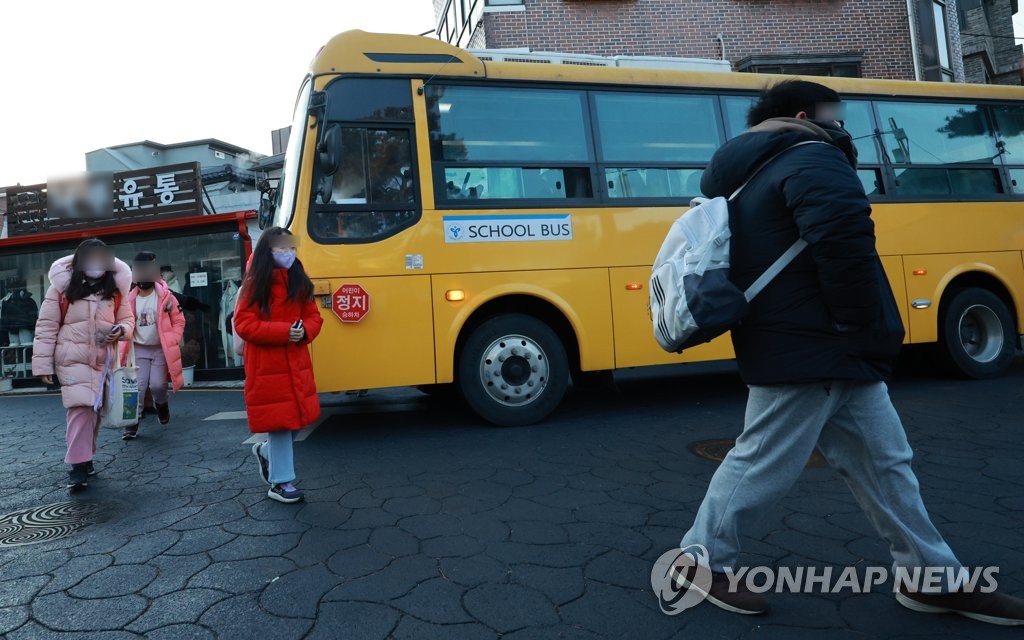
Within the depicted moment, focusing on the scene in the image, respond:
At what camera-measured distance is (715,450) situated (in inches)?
186

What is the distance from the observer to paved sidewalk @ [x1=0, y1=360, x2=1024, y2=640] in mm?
2420

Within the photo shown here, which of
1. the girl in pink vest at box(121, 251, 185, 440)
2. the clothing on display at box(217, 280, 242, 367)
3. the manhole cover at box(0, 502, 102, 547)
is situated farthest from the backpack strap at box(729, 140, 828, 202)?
the clothing on display at box(217, 280, 242, 367)

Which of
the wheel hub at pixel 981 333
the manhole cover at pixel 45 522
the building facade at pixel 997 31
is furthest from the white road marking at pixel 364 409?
the building facade at pixel 997 31

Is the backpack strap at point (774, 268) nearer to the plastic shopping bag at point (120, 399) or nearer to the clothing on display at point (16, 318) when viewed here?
the plastic shopping bag at point (120, 399)

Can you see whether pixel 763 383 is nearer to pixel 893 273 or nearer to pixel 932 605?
pixel 932 605

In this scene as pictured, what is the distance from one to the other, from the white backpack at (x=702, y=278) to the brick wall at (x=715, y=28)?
11.7m

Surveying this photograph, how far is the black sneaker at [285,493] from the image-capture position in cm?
385

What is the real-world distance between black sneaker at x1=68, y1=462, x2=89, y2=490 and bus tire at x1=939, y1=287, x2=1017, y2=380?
796cm

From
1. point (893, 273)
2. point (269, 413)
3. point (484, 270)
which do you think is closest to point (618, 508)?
point (269, 413)

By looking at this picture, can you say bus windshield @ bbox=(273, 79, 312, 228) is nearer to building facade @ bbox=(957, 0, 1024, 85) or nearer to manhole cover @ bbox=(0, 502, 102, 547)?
manhole cover @ bbox=(0, 502, 102, 547)

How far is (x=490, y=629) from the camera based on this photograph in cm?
235

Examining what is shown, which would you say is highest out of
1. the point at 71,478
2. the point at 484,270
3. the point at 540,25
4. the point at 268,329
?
the point at 540,25

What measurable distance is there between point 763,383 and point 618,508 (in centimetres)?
148

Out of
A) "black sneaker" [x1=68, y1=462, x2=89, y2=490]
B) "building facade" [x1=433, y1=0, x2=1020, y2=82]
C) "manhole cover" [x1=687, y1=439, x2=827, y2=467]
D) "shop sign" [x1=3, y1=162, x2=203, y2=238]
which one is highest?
"building facade" [x1=433, y1=0, x2=1020, y2=82]
